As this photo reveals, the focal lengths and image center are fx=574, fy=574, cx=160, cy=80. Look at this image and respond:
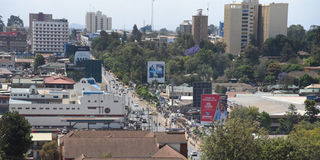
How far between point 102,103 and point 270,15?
47.5 m

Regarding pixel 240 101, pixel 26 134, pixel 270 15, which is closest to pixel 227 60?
pixel 270 15

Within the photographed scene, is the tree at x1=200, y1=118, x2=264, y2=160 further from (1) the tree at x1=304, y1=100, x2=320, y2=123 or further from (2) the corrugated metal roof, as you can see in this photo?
(1) the tree at x1=304, y1=100, x2=320, y2=123

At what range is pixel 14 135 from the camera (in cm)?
2570

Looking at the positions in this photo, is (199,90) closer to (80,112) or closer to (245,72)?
(80,112)

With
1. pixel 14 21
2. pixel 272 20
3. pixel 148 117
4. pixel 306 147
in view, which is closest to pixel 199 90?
pixel 148 117

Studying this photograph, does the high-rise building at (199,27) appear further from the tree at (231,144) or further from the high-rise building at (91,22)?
the tree at (231,144)

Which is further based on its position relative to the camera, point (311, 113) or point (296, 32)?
point (296, 32)

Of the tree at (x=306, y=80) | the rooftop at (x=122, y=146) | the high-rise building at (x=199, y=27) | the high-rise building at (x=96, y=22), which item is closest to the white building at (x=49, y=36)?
the high-rise building at (x=199, y=27)

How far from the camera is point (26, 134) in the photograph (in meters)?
26.1

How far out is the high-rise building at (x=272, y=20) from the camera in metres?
81.1

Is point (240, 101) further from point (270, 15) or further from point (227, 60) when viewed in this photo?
point (270, 15)

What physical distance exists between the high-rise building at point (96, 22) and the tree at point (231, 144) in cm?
13056

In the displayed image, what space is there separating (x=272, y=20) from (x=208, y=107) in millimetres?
46333

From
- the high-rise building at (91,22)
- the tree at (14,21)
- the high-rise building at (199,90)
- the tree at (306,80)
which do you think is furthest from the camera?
the high-rise building at (91,22)
